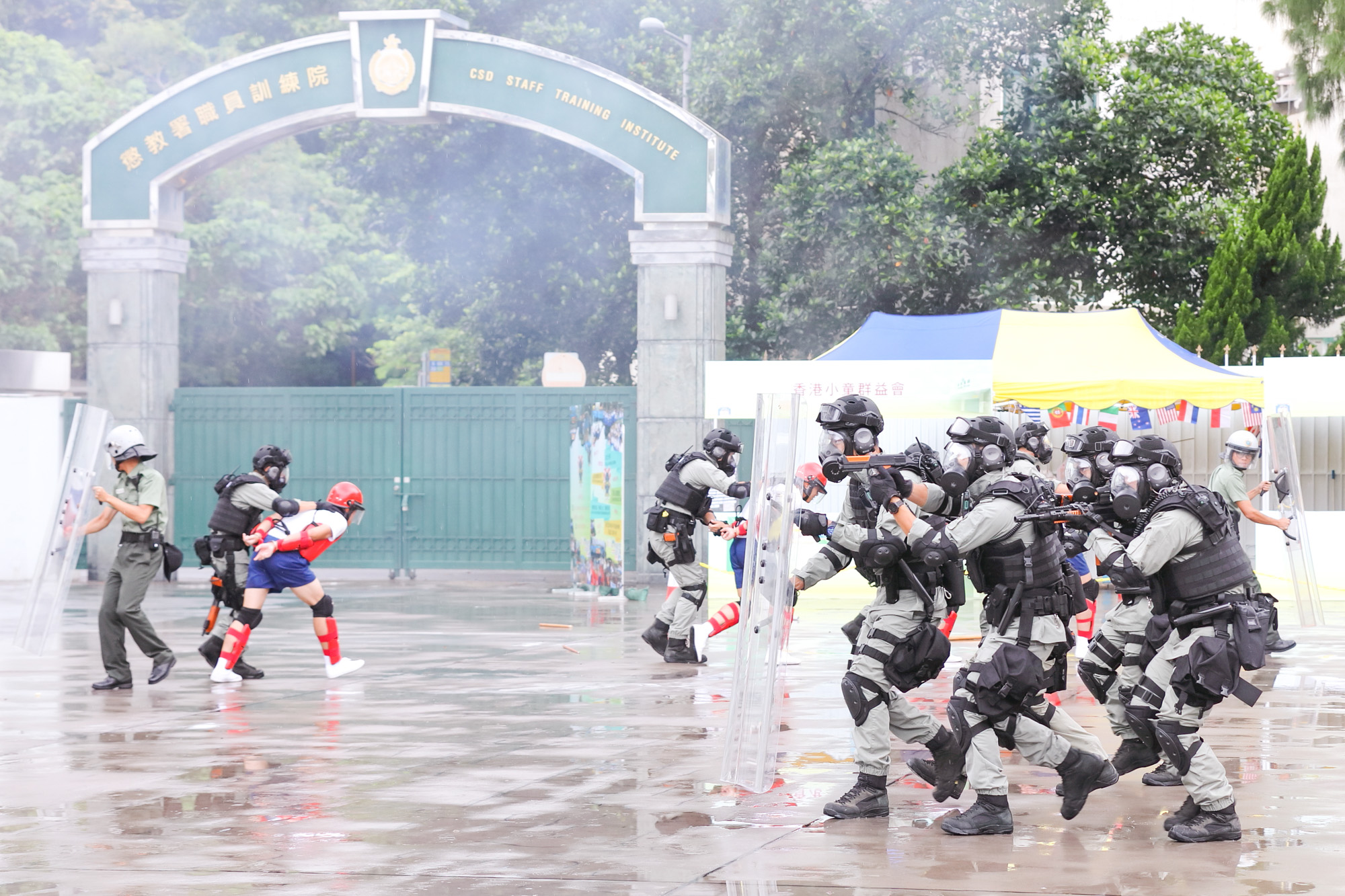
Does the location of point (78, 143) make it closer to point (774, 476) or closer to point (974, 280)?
point (974, 280)

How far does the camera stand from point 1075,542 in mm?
11172

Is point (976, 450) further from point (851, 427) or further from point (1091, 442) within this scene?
point (1091, 442)

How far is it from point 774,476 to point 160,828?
314 cm

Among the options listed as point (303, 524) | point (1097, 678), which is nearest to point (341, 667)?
point (303, 524)

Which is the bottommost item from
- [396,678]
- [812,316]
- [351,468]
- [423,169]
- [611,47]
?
[396,678]

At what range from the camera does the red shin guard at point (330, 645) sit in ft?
40.0

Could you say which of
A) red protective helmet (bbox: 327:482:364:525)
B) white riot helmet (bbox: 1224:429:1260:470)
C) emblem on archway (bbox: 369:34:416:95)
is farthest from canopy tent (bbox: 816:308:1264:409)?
red protective helmet (bbox: 327:482:364:525)

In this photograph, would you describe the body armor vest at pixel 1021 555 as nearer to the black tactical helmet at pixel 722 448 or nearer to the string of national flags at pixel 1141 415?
the black tactical helmet at pixel 722 448

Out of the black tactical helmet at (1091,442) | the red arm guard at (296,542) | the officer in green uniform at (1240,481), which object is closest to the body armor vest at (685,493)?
the red arm guard at (296,542)

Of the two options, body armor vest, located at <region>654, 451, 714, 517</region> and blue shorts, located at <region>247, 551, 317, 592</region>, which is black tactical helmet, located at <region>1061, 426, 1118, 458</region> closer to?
body armor vest, located at <region>654, 451, 714, 517</region>

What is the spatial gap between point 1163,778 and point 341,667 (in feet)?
20.6

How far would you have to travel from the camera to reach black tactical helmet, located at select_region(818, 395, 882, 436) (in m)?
7.79

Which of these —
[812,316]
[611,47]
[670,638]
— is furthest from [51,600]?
[611,47]

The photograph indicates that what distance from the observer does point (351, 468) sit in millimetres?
21125
